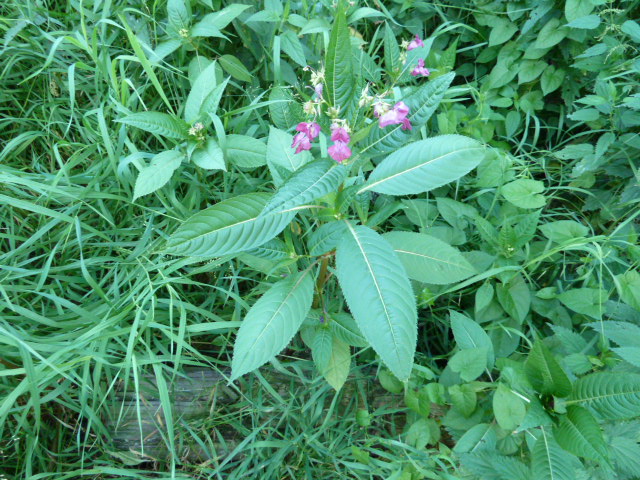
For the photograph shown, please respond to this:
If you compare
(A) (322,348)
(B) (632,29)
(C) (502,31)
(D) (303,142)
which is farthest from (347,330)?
(C) (502,31)

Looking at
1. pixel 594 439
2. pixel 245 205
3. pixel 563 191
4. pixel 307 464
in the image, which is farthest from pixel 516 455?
pixel 563 191

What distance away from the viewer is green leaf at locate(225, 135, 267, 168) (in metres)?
1.75

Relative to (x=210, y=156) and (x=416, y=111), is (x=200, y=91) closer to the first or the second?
(x=210, y=156)

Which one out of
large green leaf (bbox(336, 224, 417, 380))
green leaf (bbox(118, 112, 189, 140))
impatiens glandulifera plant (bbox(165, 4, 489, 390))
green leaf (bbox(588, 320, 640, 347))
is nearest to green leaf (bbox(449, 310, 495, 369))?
impatiens glandulifera plant (bbox(165, 4, 489, 390))

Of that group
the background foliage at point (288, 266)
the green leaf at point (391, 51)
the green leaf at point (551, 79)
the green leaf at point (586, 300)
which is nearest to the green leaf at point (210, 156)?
the background foliage at point (288, 266)

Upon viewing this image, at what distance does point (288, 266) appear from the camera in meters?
1.63

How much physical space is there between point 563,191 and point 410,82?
3.10 ft

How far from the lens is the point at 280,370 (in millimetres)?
1690

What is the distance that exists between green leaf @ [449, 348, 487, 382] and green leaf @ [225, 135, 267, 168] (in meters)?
1.00

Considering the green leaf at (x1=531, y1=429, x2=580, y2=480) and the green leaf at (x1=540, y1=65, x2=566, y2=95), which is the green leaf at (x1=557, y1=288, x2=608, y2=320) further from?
the green leaf at (x1=540, y1=65, x2=566, y2=95)

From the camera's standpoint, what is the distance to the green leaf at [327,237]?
4.25 feet

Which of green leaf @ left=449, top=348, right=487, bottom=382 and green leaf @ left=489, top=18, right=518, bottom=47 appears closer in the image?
green leaf @ left=449, top=348, right=487, bottom=382

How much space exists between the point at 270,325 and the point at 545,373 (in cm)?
79

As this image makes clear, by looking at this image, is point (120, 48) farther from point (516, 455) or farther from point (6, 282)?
point (516, 455)
